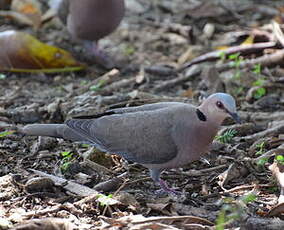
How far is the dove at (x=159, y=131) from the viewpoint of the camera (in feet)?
11.7

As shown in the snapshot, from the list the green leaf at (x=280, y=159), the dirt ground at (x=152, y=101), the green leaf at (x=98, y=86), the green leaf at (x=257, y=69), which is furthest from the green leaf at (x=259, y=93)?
the green leaf at (x=280, y=159)

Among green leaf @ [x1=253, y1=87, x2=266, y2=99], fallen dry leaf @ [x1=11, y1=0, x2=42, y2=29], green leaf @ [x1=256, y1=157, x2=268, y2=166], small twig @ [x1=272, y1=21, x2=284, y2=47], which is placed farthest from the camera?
fallen dry leaf @ [x1=11, y1=0, x2=42, y2=29]

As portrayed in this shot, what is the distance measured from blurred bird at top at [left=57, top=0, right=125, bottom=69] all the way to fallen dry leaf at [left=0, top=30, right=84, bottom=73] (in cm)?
34

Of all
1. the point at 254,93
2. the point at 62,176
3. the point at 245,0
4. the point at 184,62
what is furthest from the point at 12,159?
the point at 245,0

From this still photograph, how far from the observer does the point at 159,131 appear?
3688 millimetres

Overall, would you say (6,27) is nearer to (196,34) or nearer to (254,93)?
(196,34)

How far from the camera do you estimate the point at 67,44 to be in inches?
260

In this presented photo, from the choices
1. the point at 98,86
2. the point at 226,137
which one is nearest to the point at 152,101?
the point at 98,86

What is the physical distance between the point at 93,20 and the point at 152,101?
1429 mm

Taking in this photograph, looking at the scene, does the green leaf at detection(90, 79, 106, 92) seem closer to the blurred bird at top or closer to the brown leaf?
the blurred bird at top

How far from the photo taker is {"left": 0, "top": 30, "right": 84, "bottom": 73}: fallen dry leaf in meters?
5.64

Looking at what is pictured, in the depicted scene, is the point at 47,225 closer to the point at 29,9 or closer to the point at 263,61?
the point at 263,61

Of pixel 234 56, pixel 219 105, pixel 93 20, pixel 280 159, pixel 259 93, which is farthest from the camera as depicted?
pixel 93 20

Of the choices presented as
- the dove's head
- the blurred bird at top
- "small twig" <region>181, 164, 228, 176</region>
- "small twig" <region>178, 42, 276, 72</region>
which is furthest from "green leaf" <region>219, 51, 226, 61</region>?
the dove's head
